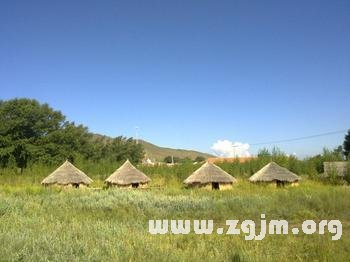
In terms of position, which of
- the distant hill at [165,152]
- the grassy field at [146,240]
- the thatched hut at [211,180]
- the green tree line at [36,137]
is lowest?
the grassy field at [146,240]

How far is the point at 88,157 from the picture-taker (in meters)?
57.5

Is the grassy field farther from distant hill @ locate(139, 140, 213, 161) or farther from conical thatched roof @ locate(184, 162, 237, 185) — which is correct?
distant hill @ locate(139, 140, 213, 161)

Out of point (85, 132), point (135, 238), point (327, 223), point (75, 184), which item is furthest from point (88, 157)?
point (135, 238)

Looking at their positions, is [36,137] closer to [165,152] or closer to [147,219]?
[147,219]

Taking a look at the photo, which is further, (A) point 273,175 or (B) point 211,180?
(A) point 273,175

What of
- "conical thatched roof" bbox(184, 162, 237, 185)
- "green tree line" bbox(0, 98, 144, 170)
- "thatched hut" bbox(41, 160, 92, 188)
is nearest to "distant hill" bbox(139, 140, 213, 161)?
"green tree line" bbox(0, 98, 144, 170)

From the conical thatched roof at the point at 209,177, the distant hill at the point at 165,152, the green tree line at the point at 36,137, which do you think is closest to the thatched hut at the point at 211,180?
the conical thatched roof at the point at 209,177

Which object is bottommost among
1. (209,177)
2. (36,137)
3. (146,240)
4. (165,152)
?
(146,240)

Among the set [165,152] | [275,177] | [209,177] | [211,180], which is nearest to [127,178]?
[209,177]

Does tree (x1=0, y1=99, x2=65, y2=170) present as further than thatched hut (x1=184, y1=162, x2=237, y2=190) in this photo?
Yes

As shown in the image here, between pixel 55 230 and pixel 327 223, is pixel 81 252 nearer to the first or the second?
pixel 55 230

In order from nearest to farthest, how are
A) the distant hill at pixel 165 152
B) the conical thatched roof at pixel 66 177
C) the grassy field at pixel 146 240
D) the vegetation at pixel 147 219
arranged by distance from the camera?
the grassy field at pixel 146 240 → the vegetation at pixel 147 219 → the conical thatched roof at pixel 66 177 → the distant hill at pixel 165 152

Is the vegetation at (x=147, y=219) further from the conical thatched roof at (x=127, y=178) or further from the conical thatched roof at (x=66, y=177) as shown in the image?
the conical thatched roof at (x=127, y=178)

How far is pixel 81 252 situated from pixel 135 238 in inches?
63.5
